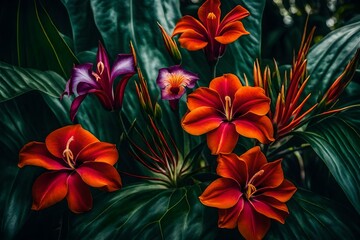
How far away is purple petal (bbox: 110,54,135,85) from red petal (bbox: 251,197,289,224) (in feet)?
0.69

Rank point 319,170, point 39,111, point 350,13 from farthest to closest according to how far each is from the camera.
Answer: point 350,13
point 319,170
point 39,111

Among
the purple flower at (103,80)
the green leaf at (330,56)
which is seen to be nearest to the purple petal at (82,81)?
the purple flower at (103,80)

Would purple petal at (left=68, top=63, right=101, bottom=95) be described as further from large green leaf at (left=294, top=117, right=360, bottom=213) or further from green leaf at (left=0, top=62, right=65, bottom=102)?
large green leaf at (left=294, top=117, right=360, bottom=213)

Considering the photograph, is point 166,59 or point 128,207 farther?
point 166,59

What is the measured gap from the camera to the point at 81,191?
1.75 ft

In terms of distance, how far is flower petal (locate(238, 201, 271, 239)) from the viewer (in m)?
0.51

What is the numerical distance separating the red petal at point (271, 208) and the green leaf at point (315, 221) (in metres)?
0.03

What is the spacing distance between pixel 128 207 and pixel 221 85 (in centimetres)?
18

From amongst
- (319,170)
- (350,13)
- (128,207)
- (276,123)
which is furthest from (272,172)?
(350,13)

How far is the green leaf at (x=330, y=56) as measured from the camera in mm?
734

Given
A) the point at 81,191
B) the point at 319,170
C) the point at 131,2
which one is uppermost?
the point at 131,2

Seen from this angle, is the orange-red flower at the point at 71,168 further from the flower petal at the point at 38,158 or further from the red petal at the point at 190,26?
the red petal at the point at 190,26

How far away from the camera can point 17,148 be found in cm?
62

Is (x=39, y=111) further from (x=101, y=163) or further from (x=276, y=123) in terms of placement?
(x=276, y=123)
